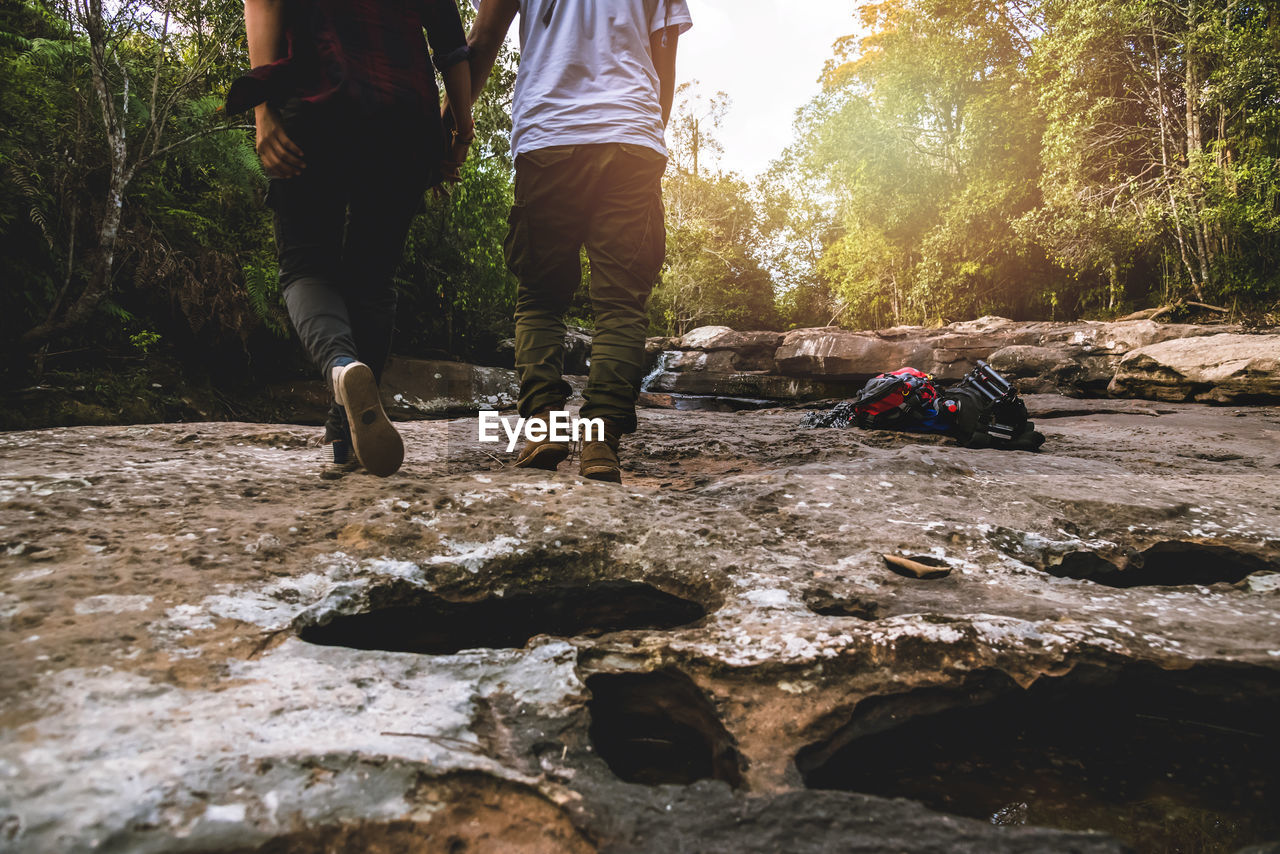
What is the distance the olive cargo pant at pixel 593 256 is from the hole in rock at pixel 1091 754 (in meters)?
1.38

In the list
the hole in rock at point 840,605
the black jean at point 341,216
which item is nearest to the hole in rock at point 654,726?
the hole in rock at point 840,605

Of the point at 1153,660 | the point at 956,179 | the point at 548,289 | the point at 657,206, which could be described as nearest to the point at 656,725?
the point at 1153,660

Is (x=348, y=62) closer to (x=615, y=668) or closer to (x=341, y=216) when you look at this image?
(x=341, y=216)

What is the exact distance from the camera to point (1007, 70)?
16.1 metres

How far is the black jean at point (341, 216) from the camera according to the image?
179 cm

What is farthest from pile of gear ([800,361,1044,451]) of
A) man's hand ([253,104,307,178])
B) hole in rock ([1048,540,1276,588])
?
man's hand ([253,104,307,178])

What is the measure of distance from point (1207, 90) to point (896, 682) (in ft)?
47.4

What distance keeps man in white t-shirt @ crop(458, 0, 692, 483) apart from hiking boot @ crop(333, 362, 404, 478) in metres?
0.45

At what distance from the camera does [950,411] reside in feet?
12.2

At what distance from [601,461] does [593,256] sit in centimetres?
74

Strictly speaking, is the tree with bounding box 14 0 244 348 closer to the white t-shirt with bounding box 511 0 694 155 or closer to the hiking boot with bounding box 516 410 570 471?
the white t-shirt with bounding box 511 0 694 155

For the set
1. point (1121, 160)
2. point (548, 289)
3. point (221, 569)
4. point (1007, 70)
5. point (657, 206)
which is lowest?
point (221, 569)

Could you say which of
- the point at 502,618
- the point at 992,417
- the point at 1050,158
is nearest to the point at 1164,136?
the point at 1050,158

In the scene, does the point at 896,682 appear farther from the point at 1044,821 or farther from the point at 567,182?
the point at 567,182
